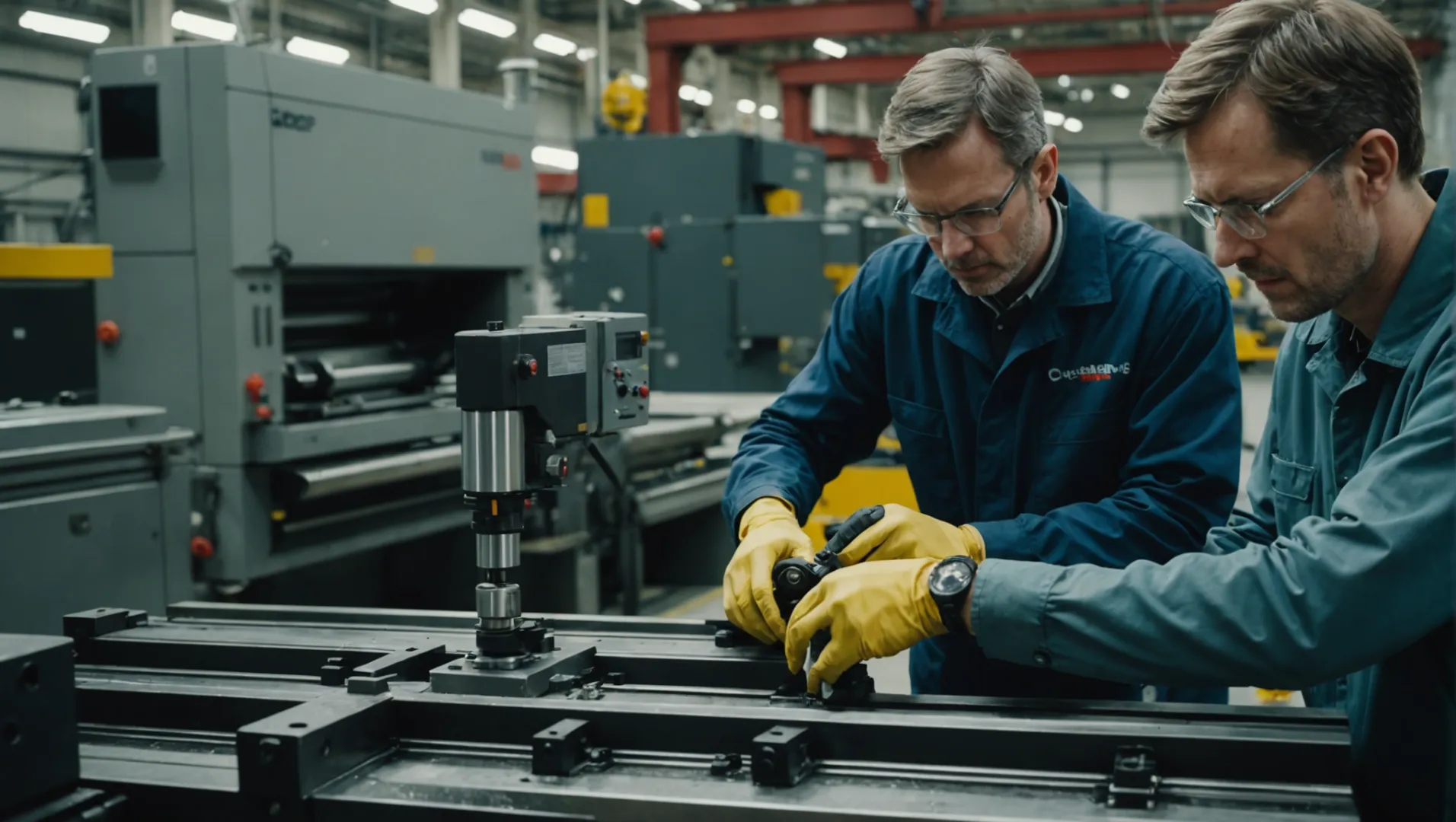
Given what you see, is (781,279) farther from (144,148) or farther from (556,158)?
(556,158)

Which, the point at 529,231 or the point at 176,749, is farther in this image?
the point at 529,231

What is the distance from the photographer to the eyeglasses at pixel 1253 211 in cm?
114

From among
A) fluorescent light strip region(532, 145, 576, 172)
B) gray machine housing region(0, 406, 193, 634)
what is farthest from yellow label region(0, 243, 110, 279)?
fluorescent light strip region(532, 145, 576, 172)

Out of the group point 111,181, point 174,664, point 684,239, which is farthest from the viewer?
point 684,239

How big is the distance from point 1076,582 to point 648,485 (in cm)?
318

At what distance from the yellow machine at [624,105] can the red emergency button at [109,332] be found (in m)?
3.42

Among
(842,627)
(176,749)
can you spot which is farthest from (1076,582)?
(176,749)

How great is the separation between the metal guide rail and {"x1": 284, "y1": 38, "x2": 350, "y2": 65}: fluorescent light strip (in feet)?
28.9

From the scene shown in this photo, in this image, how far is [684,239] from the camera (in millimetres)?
5957

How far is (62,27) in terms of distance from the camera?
8094 mm

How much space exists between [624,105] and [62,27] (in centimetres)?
415

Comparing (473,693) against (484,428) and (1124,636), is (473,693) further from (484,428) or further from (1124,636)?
(1124,636)

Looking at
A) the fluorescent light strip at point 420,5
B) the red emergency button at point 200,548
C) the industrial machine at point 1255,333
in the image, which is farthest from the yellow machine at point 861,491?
the fluorescent light strip at point 420,5

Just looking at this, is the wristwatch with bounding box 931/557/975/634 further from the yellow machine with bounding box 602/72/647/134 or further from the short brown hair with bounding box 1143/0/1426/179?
the yellow machine with bounding box 602/72/647/134
